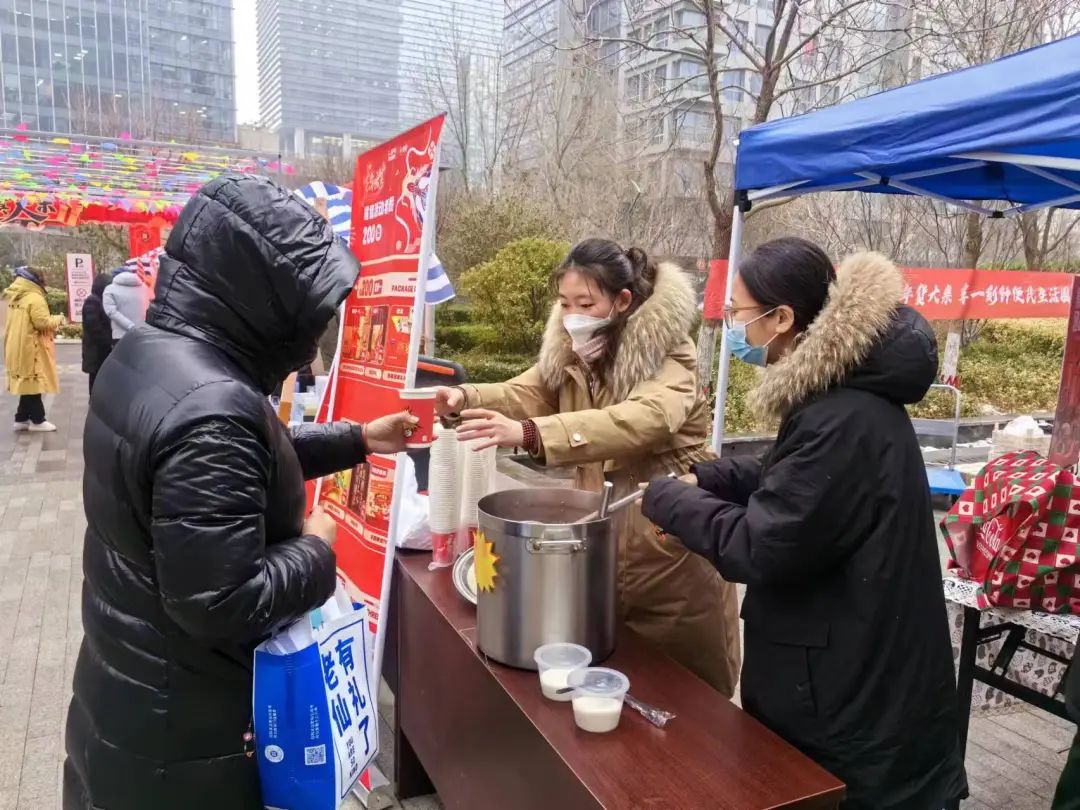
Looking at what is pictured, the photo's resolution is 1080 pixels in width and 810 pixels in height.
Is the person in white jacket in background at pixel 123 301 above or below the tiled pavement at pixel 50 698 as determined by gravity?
above

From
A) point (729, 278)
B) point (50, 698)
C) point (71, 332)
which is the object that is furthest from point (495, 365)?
point (71, 332)

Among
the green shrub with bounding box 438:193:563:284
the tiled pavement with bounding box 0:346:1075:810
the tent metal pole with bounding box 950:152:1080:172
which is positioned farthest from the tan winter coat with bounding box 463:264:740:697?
the green shrub with bounding box 438:193:563:284

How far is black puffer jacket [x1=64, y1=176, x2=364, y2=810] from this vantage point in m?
1.13

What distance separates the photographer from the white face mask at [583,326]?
6.63ft

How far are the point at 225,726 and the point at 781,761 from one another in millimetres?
976

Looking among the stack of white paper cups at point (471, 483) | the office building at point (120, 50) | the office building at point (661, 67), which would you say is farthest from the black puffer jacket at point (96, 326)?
the office building at point (120, 50)

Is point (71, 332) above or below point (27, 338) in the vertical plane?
below

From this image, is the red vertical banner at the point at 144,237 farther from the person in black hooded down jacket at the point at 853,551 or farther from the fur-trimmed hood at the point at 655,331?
the person in black hooded down jacket at the point at 853,551

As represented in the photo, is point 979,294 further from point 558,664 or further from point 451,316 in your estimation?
point 451,316

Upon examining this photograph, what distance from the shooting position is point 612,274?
200cm

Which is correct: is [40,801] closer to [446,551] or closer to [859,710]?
[446,551]

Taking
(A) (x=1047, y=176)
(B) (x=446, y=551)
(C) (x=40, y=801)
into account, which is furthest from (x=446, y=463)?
(A) (x=1047, y=176)

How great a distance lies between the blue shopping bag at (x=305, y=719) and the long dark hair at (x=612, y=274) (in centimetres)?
105

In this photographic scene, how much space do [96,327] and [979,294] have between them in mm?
8436
